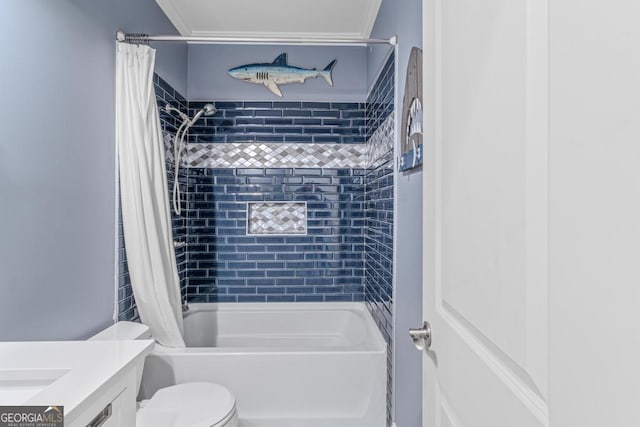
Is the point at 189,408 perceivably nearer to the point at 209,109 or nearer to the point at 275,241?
the point at 275,241

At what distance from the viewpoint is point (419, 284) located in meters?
1.58

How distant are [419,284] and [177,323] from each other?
4.35 feet

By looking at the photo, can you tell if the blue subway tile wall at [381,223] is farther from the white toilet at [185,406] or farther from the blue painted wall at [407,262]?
the white toilet at [185,406]

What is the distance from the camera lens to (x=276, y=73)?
2943 mm

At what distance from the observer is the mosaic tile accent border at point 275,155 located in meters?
3.02

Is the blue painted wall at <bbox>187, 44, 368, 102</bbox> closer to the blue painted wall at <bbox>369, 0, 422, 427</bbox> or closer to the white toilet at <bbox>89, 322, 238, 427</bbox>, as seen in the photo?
the blue painted wall at <bbox>369, 0, 422, 427</bbox>

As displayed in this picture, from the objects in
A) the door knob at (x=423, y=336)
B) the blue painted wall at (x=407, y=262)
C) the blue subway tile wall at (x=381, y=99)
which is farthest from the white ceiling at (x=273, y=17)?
the door knob at (x=423, y=336)

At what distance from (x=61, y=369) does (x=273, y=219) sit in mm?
2251

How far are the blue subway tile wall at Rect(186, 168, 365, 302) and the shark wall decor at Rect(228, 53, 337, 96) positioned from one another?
2.28ft

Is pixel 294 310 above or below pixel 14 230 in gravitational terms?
below
